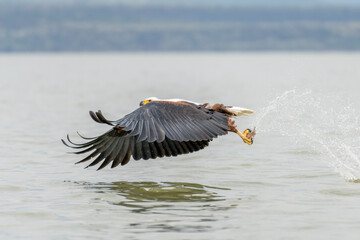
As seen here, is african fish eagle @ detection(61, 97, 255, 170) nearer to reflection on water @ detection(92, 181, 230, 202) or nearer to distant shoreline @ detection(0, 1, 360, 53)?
reflection on water @ detection(92, 181, 230, 202)

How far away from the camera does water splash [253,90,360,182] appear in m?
13.1

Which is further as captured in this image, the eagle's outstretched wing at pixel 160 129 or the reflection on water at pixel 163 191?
the reflection on water at pixel 163 191

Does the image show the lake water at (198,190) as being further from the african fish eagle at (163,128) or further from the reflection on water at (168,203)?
the african fish eagle at (163,128)

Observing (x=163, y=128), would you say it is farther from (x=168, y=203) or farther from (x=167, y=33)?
(x=167, y=33)

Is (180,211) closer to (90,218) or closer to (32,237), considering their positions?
(90,218)

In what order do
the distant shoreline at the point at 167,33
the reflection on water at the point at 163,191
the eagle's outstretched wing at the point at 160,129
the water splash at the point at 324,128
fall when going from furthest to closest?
the distant shoreline at the point at 167,33
the water splash at the point at 324,128
the reflection on water at the point at 163,191
the eagle's outstretched wing at the point at 160,129

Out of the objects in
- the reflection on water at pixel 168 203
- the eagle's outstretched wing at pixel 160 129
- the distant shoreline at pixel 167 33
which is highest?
the distant shoreline at pixel 167 33

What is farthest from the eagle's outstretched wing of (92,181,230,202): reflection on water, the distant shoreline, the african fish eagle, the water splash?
the distant shoreline

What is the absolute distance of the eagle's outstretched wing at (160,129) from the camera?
9.94 meters

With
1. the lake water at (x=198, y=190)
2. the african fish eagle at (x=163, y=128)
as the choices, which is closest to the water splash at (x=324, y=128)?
the lake water at (x=198, y=190)

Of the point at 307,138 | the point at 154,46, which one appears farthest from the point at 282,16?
the point at 307,138

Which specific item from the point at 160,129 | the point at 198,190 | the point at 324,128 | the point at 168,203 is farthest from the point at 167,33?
the point at 160,129

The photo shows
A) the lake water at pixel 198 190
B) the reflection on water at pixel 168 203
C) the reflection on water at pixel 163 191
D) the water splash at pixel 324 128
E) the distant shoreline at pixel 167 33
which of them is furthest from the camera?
the distant shoreline at pixel 167 33

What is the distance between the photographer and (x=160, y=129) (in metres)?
9.93
